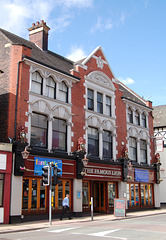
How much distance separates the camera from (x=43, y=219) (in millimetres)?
19219

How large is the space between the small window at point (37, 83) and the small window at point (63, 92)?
189 centimetres

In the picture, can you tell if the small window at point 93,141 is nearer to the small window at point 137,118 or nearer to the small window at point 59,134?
the small window at point 59,134

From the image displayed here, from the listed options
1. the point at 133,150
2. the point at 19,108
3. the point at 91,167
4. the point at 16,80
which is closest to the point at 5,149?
the point at 19,108

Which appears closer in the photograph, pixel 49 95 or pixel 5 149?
pixel 5 149

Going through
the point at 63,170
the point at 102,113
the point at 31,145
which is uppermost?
the point at 102,113

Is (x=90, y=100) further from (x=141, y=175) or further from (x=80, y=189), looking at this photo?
(x=141, y=175)

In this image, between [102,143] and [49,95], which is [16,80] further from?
[102,143]

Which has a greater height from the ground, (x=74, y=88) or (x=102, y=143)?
(x=74, y=88)

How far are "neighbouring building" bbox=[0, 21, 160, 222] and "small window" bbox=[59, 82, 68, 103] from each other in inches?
3.1

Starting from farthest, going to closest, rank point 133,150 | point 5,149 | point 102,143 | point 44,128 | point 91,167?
1. point 133,150
2. point 102,143
3. point 91,167
4. point 44,128
5. point 5,149

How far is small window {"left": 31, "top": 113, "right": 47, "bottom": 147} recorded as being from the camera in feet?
65.6

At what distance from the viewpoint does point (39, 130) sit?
2044 cm

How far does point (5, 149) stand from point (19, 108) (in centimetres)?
296

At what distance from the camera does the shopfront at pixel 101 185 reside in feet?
76.9
